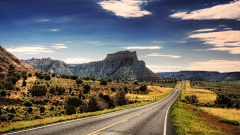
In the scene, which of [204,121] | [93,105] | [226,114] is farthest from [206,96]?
[93,105]

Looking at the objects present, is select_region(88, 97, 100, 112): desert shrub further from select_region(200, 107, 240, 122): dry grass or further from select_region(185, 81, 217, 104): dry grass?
select_region(185, 81, 217, 104): dry grass

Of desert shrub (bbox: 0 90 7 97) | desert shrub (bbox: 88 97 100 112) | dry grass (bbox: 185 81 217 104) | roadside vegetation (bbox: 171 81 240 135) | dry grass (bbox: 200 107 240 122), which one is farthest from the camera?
dry grass (bbox: 185 81 217 104)

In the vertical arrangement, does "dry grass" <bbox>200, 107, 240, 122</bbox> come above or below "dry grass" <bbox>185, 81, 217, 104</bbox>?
above

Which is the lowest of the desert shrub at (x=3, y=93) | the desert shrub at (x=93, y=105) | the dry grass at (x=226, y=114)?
the dry grass at (x=226, y=114)

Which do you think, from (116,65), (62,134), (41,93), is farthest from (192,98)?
(116,65)

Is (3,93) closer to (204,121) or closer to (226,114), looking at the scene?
(204,121)

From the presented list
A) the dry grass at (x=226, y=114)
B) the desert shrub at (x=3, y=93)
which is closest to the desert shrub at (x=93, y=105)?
the dry grass at (x=226, y=114)

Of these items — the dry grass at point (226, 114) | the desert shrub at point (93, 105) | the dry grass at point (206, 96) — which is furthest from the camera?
the dry grass at point (206, 96)

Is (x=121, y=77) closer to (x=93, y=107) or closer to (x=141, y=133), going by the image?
(x=93, y=107)

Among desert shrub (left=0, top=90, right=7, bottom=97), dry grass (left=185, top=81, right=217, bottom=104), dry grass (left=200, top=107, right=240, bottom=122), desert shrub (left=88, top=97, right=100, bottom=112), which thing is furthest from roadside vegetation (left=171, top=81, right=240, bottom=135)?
desert shrub (left=0, top=90, right=7, bottom=97)

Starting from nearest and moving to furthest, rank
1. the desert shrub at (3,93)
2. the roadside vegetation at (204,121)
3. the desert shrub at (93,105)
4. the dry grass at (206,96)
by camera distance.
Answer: the roadside vegetation at (204,121), the desert shrub at (93,105), the desert shrub at (3,93), the dry grass at (206,96)

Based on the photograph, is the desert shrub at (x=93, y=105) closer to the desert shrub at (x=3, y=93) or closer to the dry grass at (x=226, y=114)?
the dry grass at (x=226, y=114)

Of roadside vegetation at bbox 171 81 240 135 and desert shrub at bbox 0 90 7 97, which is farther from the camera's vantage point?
desert shrub at bbox 0 90 7 97

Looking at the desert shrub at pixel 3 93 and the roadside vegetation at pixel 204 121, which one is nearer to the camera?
the roadside vegetation at pixel 204 121
